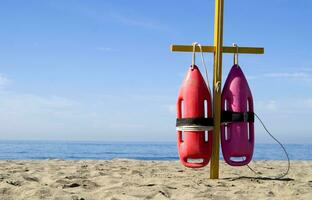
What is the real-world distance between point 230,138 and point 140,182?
1.23m

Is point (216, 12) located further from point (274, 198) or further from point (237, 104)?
point (274, 198)

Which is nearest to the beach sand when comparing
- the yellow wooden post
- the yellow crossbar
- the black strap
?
the yellow wooden post

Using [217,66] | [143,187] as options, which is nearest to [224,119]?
[217,66]

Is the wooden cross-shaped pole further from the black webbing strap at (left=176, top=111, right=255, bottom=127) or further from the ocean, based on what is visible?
the ocean

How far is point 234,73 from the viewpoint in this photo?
5.31 meters

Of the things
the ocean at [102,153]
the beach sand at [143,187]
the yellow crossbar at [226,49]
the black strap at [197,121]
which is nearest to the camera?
the beach sand at [143,187]

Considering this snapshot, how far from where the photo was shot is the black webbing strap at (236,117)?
16.7ft

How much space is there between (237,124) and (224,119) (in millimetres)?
170

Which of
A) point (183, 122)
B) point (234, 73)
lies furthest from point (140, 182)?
point (234, 73)

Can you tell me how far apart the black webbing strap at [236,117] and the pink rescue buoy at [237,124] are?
26 millimetres

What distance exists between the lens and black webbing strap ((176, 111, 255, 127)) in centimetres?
496

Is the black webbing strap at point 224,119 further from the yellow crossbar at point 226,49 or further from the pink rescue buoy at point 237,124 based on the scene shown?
the yellow crossbar at point 226,49

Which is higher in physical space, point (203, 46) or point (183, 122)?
point (203, 46)

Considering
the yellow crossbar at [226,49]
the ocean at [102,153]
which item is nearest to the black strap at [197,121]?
the yellow crossbar at [226,49]
